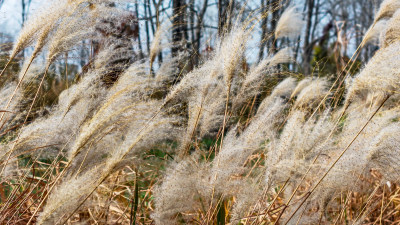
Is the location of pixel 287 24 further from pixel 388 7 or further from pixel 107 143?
pixel 107 143

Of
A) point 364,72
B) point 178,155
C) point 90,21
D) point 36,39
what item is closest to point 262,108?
point 178,155

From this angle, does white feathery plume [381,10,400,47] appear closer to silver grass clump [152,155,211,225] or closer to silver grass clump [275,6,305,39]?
silver grass clump [275,6,305,39]

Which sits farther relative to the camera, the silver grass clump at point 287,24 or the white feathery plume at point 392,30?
the silver grass clump at point 287,24

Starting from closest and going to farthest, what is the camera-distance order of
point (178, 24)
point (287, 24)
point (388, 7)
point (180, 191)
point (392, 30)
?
point (180, 191) < point (392, 30) < point (388, 7) < point (287, 24) < point (178, 24)

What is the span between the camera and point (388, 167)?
1104 millimetres

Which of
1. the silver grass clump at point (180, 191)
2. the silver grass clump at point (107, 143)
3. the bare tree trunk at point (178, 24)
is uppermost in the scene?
the bare tree trunk at point (178, 24)

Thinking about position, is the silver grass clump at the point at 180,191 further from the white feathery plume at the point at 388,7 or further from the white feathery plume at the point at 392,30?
the white feathery plume at the point at 388,7

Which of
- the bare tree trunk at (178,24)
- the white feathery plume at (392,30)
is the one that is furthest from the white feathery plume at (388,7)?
the bare tree trunk at (178,24)

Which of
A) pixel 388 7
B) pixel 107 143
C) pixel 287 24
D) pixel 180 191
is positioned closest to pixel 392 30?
pixel 388 7

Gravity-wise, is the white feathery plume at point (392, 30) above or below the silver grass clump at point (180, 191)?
above

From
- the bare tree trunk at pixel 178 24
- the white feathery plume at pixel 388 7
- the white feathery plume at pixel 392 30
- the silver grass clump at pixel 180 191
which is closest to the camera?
the silver grass clump at pixel 180 191

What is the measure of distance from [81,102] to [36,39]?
30 centimetres

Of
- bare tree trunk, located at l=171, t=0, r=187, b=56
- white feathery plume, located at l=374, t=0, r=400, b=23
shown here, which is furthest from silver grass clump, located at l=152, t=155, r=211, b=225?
white feathery plume, located at l=374, t=0, r=400, b=23

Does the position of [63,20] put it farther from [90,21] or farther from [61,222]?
[61,222]
